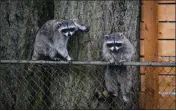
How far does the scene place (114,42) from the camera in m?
5.04

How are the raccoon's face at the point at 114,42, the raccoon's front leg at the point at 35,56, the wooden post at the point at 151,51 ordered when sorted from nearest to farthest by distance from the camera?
the raccoon's face at the point at 114,42 < the raccoon's front leg at the point at 35,56 < the wooden post at the point at 151,51

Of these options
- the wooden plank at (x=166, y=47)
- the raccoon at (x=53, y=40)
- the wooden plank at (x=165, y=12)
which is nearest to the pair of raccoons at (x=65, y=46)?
the raccoon at (x=53, y=40)

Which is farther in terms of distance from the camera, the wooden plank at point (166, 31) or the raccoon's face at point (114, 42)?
the wooden plank at point (166, 31)

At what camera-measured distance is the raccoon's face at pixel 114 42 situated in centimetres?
501

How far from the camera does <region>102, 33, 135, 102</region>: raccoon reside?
5055mm

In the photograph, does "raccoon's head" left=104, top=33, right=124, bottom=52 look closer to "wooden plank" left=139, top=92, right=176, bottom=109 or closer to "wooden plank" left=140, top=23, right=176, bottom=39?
"wooden plank" left=140, top=23, right=176, bottom=39

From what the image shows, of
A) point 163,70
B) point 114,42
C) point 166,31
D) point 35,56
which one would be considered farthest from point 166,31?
point 35,56

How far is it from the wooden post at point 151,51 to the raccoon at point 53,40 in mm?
825

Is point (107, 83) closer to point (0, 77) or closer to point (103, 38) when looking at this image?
point (103, 38)

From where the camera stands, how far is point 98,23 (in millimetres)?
5168

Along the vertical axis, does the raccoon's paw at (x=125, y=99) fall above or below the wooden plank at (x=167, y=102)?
above

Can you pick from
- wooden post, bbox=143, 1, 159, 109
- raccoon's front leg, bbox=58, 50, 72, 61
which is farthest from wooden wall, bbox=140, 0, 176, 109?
raccoon's front leg, bbox=58, 50, 72, 61

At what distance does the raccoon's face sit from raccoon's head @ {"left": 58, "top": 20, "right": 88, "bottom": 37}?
27cm

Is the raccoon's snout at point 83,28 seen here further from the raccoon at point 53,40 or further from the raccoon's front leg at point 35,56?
the raccoon's front leg at point 35,56
